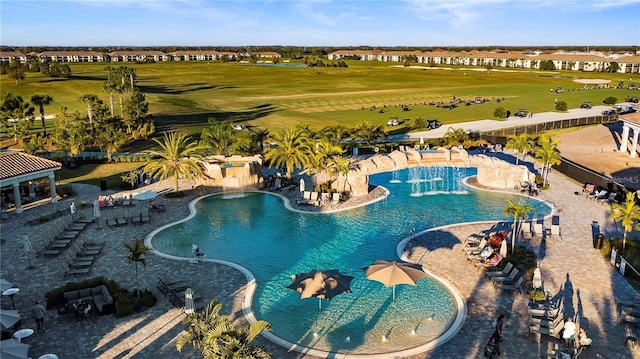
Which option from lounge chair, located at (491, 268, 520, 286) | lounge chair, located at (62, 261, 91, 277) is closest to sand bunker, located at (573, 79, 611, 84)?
lounge chair, located at (491, 268, 520, 286)

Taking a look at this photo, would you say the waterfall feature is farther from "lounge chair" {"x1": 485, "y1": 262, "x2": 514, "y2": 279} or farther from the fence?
"lounge chair" {"x1": 485, "y1": 262, "x2": 514, "y2": 279}

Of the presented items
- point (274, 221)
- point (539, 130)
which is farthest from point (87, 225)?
point (539, 130)

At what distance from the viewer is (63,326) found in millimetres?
18625

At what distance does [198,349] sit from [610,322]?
1590 centimetres

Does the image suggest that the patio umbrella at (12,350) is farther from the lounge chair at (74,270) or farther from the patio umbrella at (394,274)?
the patio umbrella at (394,274)

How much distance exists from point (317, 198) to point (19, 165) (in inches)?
799

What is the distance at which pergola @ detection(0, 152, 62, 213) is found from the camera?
30.8m

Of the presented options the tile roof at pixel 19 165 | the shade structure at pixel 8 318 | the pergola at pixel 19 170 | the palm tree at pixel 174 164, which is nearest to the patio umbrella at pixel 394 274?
the shade structure at pixel 8 318

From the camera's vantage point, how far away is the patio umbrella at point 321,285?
18672 millimetres

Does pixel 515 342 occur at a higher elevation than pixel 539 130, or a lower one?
lower

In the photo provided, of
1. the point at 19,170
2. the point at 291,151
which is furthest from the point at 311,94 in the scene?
the point at 19,170

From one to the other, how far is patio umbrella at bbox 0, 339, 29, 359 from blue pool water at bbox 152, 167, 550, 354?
8241 millimetres

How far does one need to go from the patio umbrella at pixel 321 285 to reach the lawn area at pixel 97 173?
24.5 m

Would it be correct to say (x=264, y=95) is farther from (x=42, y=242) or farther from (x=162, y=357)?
(x=162, y=357)
